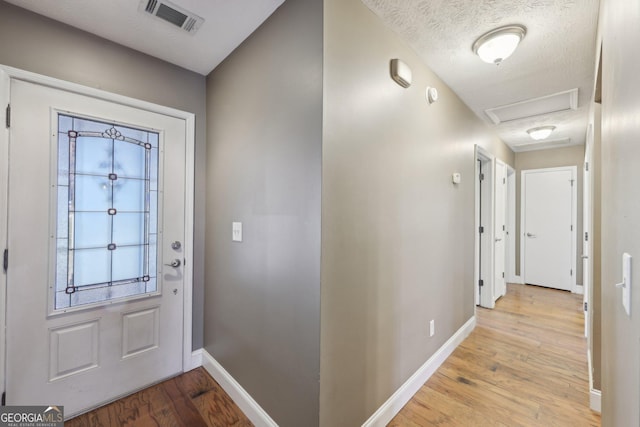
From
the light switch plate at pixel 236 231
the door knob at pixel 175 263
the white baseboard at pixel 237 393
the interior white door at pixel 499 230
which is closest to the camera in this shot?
the white baseboard at pixel 237 393

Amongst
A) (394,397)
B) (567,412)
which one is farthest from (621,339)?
(567,412)

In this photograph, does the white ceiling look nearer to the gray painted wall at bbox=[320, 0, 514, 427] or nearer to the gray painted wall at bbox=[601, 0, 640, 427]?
the gray painted wall at bbox=[320, 0, 514, 427]

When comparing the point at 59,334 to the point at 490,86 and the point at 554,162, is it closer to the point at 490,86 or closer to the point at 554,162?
the point at 490,86

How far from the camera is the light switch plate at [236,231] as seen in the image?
1.84m

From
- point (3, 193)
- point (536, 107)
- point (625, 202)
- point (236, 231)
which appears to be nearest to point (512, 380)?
point (625, 202)

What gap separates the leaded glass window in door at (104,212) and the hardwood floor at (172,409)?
0.73 meters

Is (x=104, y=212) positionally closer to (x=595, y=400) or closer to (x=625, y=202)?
(x=625, y=202)

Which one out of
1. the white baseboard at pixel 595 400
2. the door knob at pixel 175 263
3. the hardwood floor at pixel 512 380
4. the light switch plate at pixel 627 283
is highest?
the light switch plate at pixel 627 283

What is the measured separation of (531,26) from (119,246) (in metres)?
3.17

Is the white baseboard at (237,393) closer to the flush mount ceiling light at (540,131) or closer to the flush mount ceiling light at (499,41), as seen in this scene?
the flush mount ceiling light at (499,41)

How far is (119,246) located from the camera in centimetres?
186
